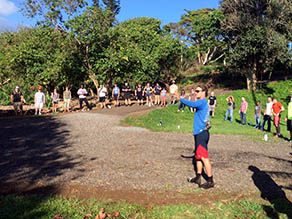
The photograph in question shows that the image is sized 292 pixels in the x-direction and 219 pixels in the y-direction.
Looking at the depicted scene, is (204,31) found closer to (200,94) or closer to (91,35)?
(91,35)

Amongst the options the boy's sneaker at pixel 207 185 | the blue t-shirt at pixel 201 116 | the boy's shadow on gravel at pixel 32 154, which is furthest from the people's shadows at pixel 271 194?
the boy's shadow on gravel at pixel 32 154

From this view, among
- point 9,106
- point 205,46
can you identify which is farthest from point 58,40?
point 205,46

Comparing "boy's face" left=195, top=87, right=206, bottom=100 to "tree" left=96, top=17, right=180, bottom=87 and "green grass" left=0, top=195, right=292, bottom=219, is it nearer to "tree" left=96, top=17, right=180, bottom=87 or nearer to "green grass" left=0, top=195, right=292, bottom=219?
"green grass" left=0, top=195, right=292, bottom=219

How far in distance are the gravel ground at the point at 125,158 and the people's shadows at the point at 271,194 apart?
80 mm

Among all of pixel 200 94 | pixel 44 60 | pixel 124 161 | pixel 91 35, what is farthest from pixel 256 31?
pixel 200 94

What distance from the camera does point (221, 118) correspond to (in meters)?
17.8

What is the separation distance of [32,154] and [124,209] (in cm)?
432

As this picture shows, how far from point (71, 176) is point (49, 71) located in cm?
1563

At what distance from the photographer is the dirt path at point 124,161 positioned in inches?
215

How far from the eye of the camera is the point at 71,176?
19.0ft

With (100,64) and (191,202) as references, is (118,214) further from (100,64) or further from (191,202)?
(100,64)

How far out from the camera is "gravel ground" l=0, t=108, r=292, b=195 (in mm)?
5668

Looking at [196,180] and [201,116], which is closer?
[201,116]

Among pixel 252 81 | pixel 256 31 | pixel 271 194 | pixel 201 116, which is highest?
pixel 256 31
